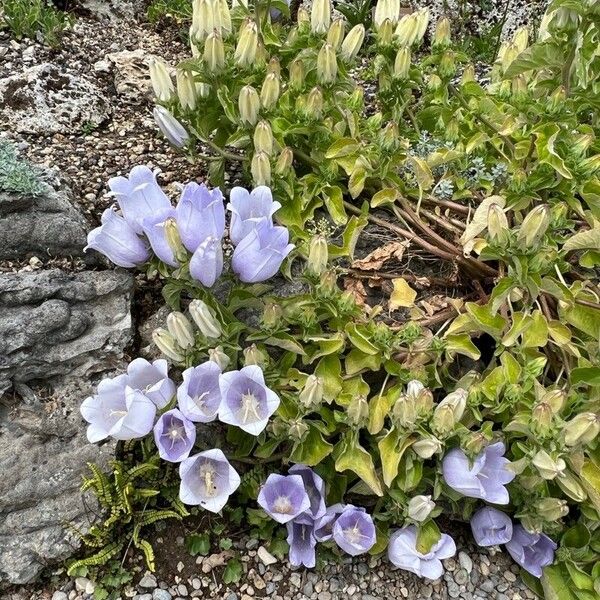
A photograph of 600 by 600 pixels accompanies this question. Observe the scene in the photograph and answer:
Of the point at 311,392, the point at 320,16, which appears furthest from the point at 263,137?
the point at 311,392

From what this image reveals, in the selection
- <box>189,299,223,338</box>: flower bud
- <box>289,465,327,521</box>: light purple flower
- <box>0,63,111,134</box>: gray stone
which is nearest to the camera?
<box>189,299,223,338</box>: flower bud

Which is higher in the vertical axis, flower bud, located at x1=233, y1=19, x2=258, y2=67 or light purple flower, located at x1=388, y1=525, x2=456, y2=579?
→ flower bud, located at x1=233, y1=19, x2=258, y2=67

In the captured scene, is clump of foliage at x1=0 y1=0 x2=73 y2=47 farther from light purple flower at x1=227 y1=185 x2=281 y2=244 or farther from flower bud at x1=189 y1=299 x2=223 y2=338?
flower bud at x1=189 y1=299 x2=223 y2=338

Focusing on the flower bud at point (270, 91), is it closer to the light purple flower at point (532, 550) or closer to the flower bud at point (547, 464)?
the flower bud at point (547, 464)

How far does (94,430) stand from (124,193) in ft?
2.62

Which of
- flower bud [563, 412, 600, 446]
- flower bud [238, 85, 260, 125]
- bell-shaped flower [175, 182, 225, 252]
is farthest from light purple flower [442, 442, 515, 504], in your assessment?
flower bud [238, 85, 260, 125]

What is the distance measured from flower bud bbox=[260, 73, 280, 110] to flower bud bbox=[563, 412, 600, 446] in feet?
5.15

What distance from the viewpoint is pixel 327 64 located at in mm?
2674

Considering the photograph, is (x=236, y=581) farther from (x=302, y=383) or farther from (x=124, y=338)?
(x=124, y=338)

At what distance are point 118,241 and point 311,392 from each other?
2.75 ft

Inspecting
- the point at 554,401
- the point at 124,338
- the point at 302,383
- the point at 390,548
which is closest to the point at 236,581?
the point at 390,548

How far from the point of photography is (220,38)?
2.58 metres

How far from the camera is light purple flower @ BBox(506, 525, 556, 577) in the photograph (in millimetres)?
2551

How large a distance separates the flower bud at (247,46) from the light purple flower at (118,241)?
2.62 ft
